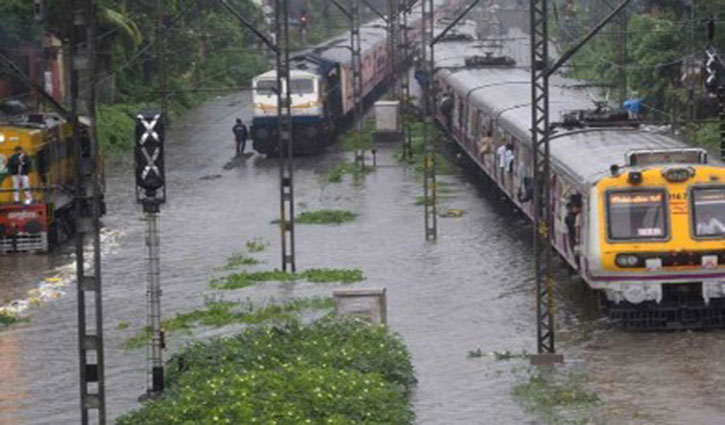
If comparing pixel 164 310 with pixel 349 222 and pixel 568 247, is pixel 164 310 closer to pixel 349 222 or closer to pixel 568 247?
pixel 568 247

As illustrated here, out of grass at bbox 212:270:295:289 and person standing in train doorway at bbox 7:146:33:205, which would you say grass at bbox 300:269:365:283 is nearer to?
grass at bbox 212:270:295:289

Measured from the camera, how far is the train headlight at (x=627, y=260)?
88.5 ft

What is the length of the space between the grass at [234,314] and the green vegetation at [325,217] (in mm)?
10294

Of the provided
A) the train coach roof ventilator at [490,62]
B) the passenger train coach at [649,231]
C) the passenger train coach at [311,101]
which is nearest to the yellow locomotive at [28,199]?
the passenger train coach at [311,101]

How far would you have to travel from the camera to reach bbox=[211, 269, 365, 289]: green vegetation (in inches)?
1326

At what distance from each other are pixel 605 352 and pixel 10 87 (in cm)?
3587

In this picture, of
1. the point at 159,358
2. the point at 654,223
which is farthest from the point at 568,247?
the point at 159,358

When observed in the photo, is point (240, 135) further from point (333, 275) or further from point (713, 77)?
point (333, 275)

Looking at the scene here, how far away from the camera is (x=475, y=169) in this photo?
165 feet

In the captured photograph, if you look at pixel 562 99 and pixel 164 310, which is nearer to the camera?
pixel 164 310

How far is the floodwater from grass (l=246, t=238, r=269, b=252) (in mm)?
201

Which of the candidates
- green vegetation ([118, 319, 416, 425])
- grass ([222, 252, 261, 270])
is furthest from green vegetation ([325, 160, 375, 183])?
green vegetation ([118, 319, 416, 425])

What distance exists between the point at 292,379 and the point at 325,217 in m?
21.2

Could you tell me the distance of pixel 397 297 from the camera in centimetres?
3162
